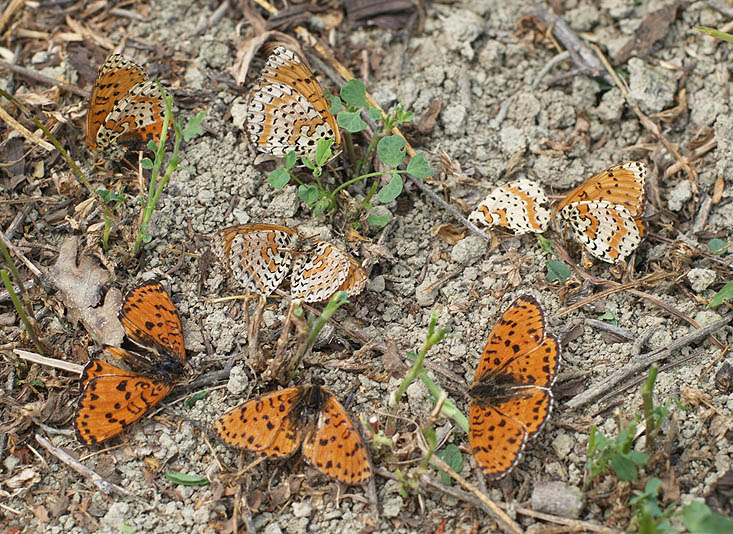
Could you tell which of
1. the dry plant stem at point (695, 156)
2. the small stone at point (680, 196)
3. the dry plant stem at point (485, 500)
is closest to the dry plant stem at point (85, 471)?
the dry plant stem at point (485, 500)

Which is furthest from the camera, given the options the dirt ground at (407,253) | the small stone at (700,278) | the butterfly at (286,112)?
the butterfly at (286,112)

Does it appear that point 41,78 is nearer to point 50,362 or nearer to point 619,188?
point 50,362

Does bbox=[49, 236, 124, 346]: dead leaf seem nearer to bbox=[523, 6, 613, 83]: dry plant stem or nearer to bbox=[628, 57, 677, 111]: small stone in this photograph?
bbox=[523, 6, 613, 83]: dry plant stem

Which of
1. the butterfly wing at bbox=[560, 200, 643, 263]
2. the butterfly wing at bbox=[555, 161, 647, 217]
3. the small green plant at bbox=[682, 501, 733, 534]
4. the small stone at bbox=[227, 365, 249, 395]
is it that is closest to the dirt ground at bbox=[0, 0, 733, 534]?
the small stone at bbox=[227, 365, 249, 395]

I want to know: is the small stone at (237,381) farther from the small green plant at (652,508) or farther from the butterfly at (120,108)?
the small green plant at (652,508)

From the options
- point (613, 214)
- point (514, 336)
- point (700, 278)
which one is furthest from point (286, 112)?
point (700, 278)

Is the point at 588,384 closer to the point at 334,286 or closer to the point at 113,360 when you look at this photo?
the point at 334,286

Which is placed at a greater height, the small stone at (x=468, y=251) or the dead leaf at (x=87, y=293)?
the dead leaf at (x=87, y=293)

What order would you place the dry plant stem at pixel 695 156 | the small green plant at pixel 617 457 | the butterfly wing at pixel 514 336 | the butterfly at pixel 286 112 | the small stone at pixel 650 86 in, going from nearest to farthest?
the small green plant at pixel 617 457 → the butterfly wing at pixel 514 336 → the butterfly at pixel 286 112 → the dry plant stem at pixel 695 156 → the small stone at pixel 650 86
